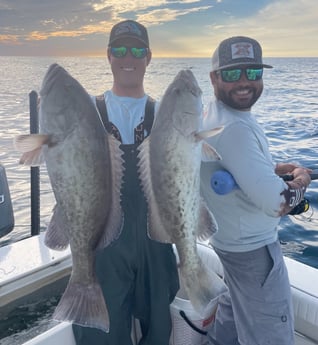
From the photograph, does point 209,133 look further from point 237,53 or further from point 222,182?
point 237,53

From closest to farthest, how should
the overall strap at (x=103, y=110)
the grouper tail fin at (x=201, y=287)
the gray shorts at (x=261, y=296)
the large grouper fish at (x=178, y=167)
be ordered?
1. the large grouper fish at (x=178, y=167)
2. the grouper tail fin at (x=201, y=287)
3. the overall strap at (x=103, y=110)
4. the gray shorts at (x=261, y=296)

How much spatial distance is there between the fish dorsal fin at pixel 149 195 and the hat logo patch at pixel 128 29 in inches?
34.9

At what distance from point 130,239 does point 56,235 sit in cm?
68

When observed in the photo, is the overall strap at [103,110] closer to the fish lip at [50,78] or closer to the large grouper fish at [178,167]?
the large grouper fish at [178,167]

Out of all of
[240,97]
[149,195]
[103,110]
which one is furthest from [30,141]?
[240,97]

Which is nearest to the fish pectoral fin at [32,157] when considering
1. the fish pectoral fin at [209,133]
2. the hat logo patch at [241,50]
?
the fish pectoral fin at [209,133]

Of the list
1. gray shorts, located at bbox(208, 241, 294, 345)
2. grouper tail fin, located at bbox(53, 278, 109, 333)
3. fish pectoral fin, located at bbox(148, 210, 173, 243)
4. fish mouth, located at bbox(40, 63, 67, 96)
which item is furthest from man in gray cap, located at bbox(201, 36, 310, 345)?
fish mouth, located at bbox(40, 63, 67, 96)

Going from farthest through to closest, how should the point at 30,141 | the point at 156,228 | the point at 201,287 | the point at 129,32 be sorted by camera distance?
the point at 129,32 → the point at 201,287 → the point at 156,228 → the point at 30,141

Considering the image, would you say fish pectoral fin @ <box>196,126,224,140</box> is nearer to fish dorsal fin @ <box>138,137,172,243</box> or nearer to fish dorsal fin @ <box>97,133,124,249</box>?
fish dorsal fin @ <box>138,137,172,243</box>

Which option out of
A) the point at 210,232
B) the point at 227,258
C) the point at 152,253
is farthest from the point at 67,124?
the point at 227,258

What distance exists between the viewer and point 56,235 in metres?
2.30

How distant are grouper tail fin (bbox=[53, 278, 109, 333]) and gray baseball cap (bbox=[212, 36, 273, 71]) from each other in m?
1.74

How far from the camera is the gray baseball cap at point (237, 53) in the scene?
9.59 feet

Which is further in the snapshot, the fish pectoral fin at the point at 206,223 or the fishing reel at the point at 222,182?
the fishing reel at the point at 222,182
